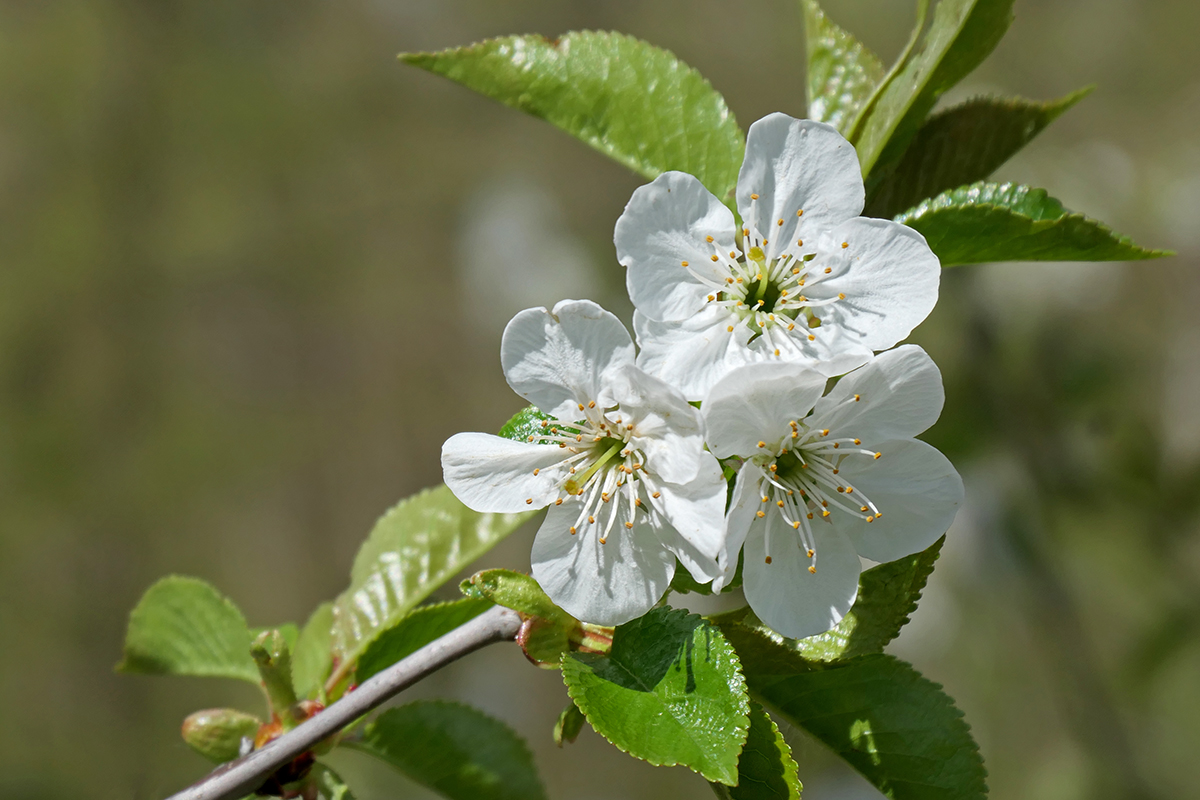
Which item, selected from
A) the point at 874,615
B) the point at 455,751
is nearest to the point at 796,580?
the point at 874,615

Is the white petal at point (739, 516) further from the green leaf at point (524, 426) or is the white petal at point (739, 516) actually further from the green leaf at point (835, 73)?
the green leaf at point (835, 73)

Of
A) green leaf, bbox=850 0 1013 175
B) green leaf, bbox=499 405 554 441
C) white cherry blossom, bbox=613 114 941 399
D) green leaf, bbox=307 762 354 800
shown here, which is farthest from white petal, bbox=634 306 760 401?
green leaf, bbox=307 762 354 800

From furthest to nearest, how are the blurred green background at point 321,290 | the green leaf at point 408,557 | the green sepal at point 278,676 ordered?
the blurred green background at point 321,290 < the green leaf at point 408,557 < the green sepal at point 278,676

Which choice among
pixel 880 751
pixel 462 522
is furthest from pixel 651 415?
pixel 462 522

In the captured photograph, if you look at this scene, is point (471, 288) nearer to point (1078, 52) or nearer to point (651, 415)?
point (1078, 52)

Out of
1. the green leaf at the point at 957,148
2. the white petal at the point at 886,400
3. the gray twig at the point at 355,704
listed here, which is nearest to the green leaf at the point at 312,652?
the gray twig at the point at 355,704

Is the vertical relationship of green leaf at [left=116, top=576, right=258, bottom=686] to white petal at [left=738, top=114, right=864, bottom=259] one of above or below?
below

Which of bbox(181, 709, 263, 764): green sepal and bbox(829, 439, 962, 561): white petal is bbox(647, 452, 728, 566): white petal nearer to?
bbox(829, 439, 962, 561): white petal
